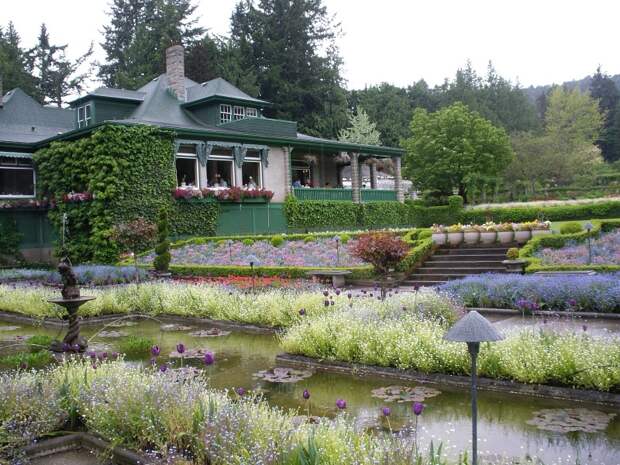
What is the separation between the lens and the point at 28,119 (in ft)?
102

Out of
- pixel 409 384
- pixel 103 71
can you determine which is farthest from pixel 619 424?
pixel 103 71

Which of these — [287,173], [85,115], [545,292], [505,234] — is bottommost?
[545,292]

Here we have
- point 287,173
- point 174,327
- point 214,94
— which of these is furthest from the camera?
point 287,173

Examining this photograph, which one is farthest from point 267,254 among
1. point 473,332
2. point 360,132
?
point 360,132

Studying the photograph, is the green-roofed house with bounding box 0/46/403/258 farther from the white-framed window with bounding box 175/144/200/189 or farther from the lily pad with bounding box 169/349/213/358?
the lily pad with bounding box 169/349/213/358

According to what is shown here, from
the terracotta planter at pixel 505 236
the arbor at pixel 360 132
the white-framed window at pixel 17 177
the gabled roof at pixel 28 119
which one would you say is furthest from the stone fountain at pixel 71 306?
the arbor at pixel 360 132

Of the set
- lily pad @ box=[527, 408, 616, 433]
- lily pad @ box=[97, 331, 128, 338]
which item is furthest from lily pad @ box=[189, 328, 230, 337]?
lily pad @ box=[527, 408, 616, 433]

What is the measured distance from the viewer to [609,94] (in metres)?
78.8

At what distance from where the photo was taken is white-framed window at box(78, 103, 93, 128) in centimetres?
2880

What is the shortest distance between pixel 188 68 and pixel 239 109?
16822 millimetres

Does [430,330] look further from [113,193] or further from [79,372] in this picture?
[113,193]

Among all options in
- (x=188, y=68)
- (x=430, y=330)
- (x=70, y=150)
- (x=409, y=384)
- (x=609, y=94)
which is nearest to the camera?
(x=409, y=384)

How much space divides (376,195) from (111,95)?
15139 millimetres

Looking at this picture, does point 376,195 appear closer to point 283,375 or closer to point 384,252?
point 384,252
